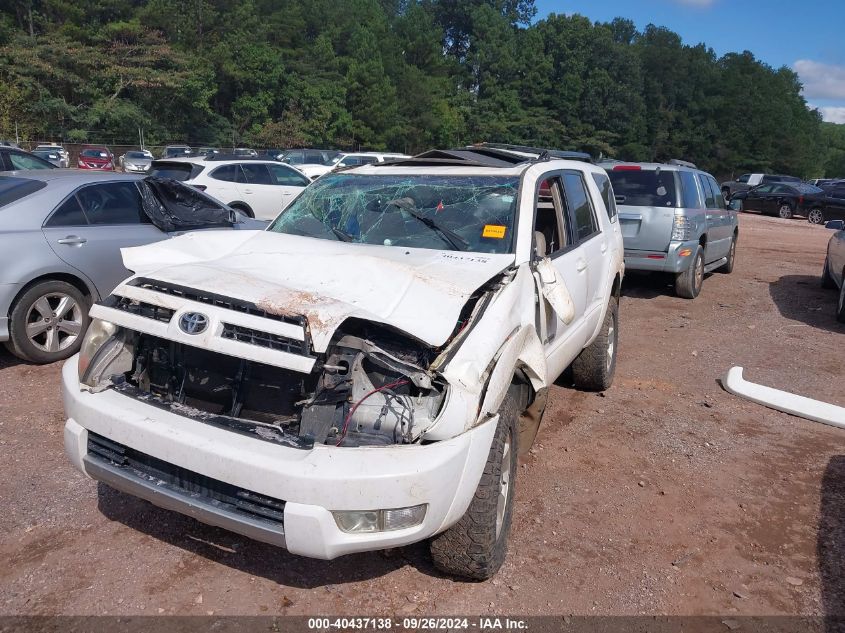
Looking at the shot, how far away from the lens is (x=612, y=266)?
5.74 meters

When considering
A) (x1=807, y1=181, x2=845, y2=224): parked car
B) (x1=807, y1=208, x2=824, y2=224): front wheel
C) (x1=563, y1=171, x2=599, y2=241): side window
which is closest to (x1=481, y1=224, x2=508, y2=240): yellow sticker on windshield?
(x1=563, y1=171, x2=599, y2=241): side window

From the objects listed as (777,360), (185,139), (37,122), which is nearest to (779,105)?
(185,139)

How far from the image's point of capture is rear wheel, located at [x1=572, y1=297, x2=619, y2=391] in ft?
18.2

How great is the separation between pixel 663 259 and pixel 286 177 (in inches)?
327

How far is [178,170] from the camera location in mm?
13227

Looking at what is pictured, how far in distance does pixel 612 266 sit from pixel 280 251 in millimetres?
3043

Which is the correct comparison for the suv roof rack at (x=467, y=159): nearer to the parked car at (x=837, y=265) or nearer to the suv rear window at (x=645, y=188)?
the suv rear window at (x=645, y=188)

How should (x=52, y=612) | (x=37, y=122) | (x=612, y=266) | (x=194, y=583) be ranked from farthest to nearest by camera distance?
(x=37, y=122), (x=612, y=266), (x=194, y=583), (x=52, y=612)

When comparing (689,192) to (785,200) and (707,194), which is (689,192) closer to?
(707,194)

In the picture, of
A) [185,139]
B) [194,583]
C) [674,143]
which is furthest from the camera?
[674,143]

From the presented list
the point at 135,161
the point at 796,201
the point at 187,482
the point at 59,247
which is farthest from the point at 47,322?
the point at 796,201

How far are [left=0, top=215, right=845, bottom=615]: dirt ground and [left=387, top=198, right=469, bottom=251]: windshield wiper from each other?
149 centimetres

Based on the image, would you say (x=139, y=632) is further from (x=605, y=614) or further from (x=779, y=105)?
(x=779, y=105)

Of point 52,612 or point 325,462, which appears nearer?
point 325,462
